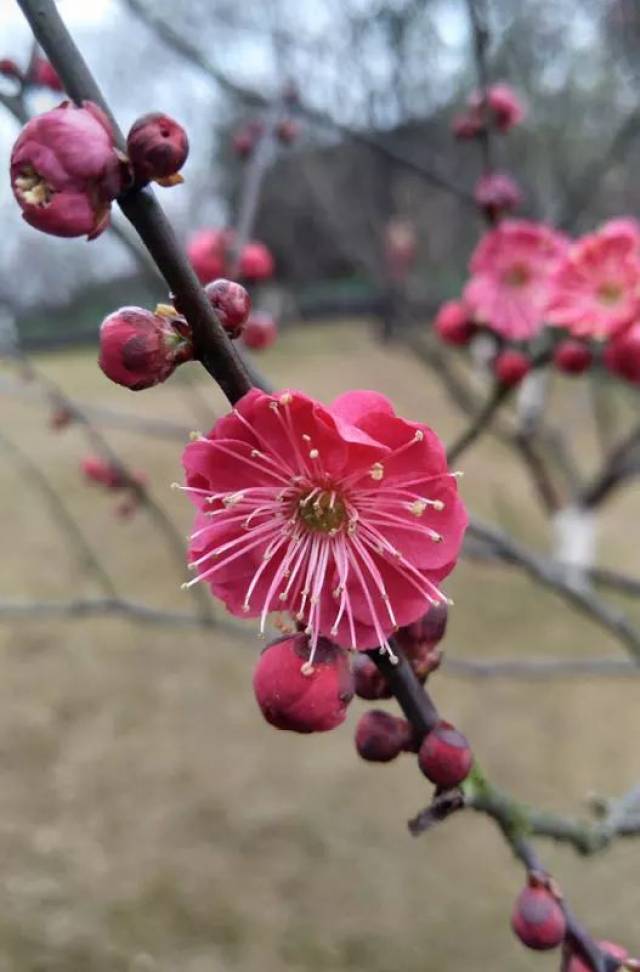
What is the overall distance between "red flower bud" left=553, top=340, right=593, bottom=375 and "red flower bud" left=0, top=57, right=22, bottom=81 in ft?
2.33

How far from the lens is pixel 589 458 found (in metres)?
4.86

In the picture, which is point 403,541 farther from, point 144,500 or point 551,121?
point 551,121

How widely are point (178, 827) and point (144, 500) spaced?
1113 millimetres

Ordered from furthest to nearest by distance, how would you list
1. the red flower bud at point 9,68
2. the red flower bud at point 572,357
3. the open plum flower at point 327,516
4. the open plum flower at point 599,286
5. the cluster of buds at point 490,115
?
the cluster of buds at point 490,115 < the red flower bud at point 572,357 < the open plum flower at point 599,286 < the red flower bud at point 9,68 < the open plum flower at point 327,516

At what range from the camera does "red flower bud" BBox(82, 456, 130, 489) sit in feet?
5.40

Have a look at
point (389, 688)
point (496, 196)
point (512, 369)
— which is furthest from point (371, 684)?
point (496, 196)

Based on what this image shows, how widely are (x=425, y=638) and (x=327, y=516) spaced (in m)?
0.09

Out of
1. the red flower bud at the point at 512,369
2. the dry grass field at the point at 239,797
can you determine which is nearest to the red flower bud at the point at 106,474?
the dry grass field at the point at 239,797

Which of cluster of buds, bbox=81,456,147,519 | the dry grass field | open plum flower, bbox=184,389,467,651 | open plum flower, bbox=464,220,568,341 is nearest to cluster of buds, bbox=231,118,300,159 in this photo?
open plum flower, bbox=464,220,568,341

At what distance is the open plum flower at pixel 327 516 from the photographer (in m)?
0.46

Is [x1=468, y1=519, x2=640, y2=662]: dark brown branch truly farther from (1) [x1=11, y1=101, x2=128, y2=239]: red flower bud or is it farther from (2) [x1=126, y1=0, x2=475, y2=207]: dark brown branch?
(1) [x1=11, y1=101, x2=128, y2=239]: red flower bud

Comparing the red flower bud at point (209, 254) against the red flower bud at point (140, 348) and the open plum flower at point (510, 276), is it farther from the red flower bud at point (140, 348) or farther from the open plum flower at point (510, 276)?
the red flower bud at point (140, 348)

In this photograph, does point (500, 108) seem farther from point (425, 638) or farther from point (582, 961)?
point (582, 961)

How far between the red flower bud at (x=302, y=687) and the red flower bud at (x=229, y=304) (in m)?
0.16
